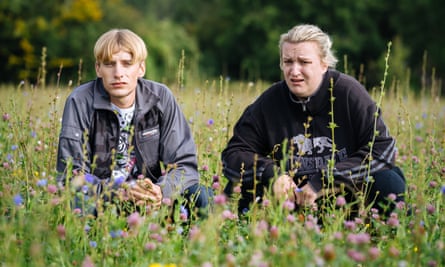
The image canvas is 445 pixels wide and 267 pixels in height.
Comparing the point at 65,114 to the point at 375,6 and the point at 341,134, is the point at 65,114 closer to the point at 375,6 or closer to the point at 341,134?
the point at 341,134

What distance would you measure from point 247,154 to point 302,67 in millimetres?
632

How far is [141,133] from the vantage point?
3.38m

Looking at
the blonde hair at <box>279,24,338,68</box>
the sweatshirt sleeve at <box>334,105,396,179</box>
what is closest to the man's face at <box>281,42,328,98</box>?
the blonde hair at <box>279,24,338,68</box>

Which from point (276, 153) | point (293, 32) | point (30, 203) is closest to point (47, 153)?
point (30, 203)

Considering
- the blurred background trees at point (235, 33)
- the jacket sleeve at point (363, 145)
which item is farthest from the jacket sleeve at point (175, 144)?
the blurred background trees at point (235, 33)

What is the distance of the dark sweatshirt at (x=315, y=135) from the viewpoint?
3.23 m

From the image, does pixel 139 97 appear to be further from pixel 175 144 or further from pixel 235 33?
pixel 235 33

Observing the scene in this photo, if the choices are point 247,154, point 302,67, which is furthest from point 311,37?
point 247,154

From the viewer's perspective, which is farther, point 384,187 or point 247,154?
point 247,154

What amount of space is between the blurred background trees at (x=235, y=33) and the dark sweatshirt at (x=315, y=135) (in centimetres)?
1642

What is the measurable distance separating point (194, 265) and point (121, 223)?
1.33 feet

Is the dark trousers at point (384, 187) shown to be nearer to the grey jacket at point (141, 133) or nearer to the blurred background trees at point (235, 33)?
the grey jacket at point (141, 133)

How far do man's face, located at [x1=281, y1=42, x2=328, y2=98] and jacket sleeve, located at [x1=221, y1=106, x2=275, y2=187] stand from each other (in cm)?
35

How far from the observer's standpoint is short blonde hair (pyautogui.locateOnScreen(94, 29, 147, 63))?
128 inches
